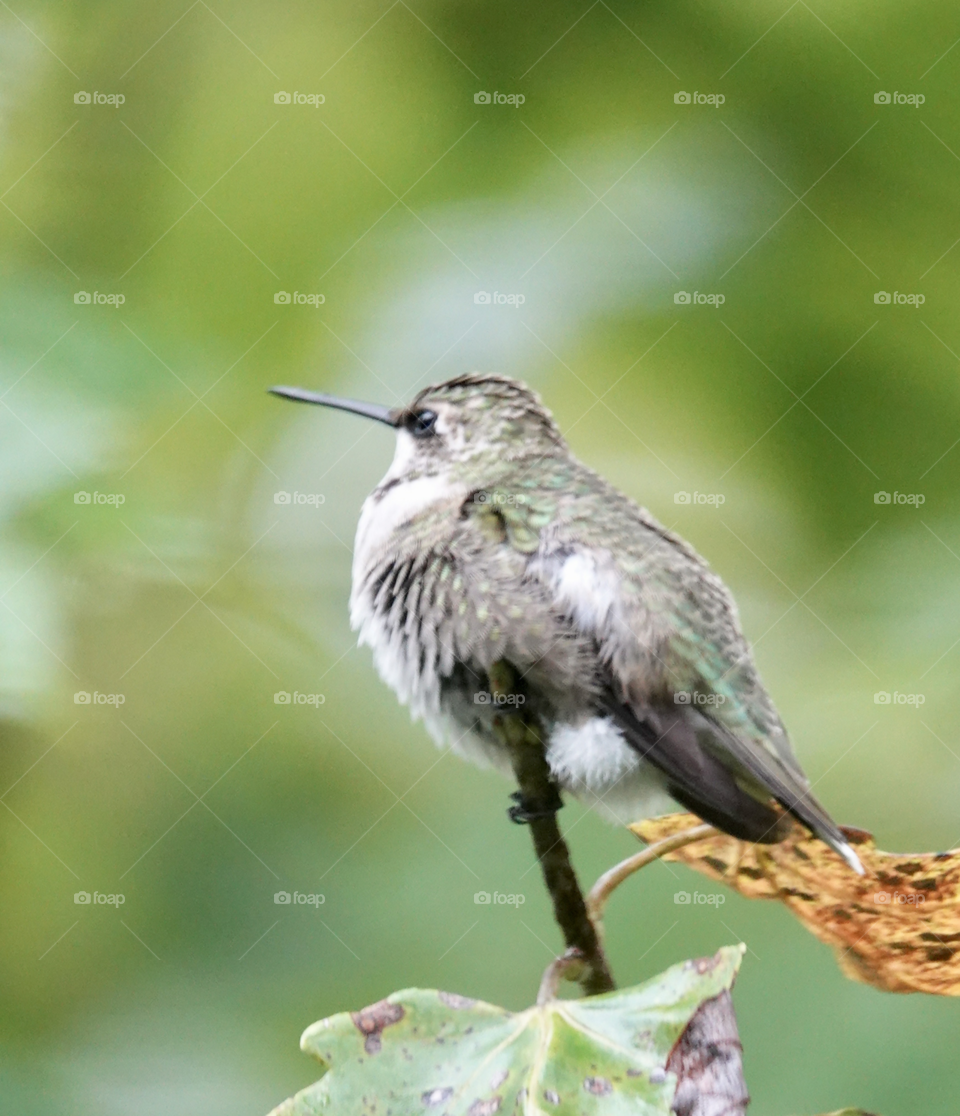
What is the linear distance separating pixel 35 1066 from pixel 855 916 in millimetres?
1541

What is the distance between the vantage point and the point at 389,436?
2271mm

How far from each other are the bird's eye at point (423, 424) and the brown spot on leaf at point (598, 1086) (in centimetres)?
104

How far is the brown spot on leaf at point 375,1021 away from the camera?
34.0 inches

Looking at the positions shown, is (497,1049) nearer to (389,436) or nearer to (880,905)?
(880,905)

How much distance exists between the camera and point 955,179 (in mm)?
2092

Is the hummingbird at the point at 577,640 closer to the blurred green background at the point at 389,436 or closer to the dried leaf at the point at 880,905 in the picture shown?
the dried leaf at the point at 880,905

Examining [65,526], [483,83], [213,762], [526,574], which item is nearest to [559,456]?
[526,574]

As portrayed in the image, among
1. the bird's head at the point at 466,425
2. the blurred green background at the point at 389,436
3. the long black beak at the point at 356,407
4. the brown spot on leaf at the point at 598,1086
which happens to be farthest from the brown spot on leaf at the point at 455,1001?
the blurred green background at the point at 389,436

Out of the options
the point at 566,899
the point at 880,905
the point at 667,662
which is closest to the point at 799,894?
the point at 880,905

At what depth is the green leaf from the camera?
82 centimetres

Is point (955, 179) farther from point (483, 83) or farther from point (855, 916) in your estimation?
point (855, 916)

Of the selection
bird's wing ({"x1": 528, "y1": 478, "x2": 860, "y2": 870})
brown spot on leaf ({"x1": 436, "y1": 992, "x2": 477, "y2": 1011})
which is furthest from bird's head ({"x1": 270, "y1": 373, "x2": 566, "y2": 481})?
brown spot on leaf ({"x1": 436, "y1": 992, "x2": 477, "y2": 1011})

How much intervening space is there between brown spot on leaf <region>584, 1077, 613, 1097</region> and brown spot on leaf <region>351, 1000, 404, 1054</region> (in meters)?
0.14

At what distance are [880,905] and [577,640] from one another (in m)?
0.44
